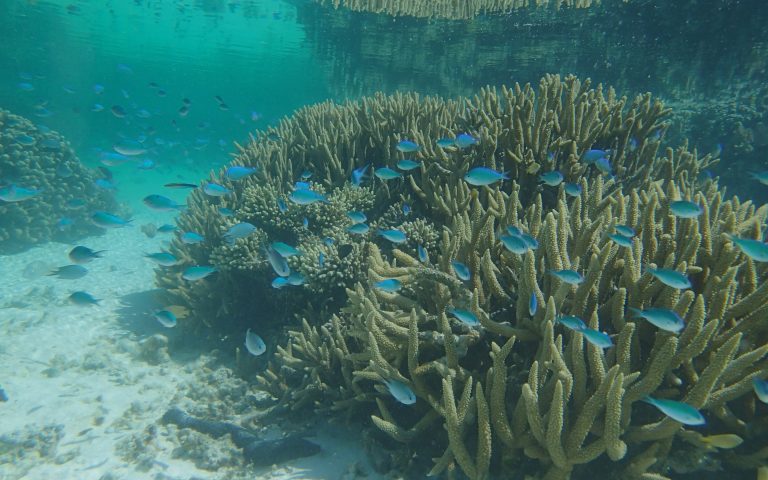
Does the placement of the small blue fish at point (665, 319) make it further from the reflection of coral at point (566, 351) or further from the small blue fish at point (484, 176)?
the small blue fish at point (484, 176)

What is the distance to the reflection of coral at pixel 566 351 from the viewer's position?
8.25 ft

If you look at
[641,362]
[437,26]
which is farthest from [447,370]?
[437,26]

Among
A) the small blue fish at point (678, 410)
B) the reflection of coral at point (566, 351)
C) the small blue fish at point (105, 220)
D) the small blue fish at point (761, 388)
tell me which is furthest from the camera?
the small blue fish at point (105, 220)

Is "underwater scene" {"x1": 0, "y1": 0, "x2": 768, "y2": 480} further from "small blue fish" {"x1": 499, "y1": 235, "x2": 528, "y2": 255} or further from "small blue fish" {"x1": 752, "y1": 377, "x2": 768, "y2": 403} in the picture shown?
"small blue fish" {"x1": 499, "y1": 235, "x2": 528, "y2": 255}

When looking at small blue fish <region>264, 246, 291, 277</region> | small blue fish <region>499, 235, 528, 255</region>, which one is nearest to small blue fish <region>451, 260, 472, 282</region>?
small blue fish <region>499, 235, 528, 255</region>

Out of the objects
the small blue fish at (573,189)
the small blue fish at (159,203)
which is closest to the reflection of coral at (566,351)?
the small blue fish at (573,189)

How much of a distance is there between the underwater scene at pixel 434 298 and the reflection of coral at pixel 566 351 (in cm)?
2

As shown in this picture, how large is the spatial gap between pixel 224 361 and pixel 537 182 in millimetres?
5588

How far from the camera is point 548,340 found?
279 cm

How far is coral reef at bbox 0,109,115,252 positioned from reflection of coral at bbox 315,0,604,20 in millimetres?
13705

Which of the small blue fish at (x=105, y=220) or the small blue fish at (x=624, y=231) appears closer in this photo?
the small blue fish at (x=624, y=231)

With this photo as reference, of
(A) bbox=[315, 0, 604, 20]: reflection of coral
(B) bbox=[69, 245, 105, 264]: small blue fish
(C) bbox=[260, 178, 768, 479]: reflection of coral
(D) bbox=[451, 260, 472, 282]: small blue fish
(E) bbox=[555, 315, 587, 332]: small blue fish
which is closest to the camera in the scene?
(C) bbox=[260, 178, 768, 479]: reflection of coral

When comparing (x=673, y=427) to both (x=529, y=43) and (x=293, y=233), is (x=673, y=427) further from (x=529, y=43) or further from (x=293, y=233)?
(x=529, y=43)

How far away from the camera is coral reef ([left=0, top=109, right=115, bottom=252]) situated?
13.2 metres
